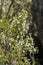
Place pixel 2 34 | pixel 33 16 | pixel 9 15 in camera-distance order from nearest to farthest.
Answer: pixel 33 16 → pixel 2 34 → pixel 9 15

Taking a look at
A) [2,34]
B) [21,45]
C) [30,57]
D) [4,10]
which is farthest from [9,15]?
[30,57]

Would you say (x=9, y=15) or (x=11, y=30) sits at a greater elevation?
(x=9, y=15)

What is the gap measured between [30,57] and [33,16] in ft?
1.87

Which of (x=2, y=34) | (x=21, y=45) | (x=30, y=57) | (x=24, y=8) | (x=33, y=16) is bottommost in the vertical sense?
(x=30, y=57)

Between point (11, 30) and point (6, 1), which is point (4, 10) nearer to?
point (6, 1)

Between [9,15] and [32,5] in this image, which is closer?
[32,5]

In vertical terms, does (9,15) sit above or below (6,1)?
below

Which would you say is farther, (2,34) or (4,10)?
(4,10)

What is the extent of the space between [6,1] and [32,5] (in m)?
0.54

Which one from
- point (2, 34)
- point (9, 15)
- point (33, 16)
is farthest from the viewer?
point (9, 15)

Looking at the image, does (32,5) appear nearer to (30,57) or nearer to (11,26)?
(11,26)

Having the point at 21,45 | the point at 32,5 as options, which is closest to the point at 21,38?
the point at 21,45

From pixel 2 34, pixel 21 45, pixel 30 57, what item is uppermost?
pixel 2 34

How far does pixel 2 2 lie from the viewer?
122 inches
